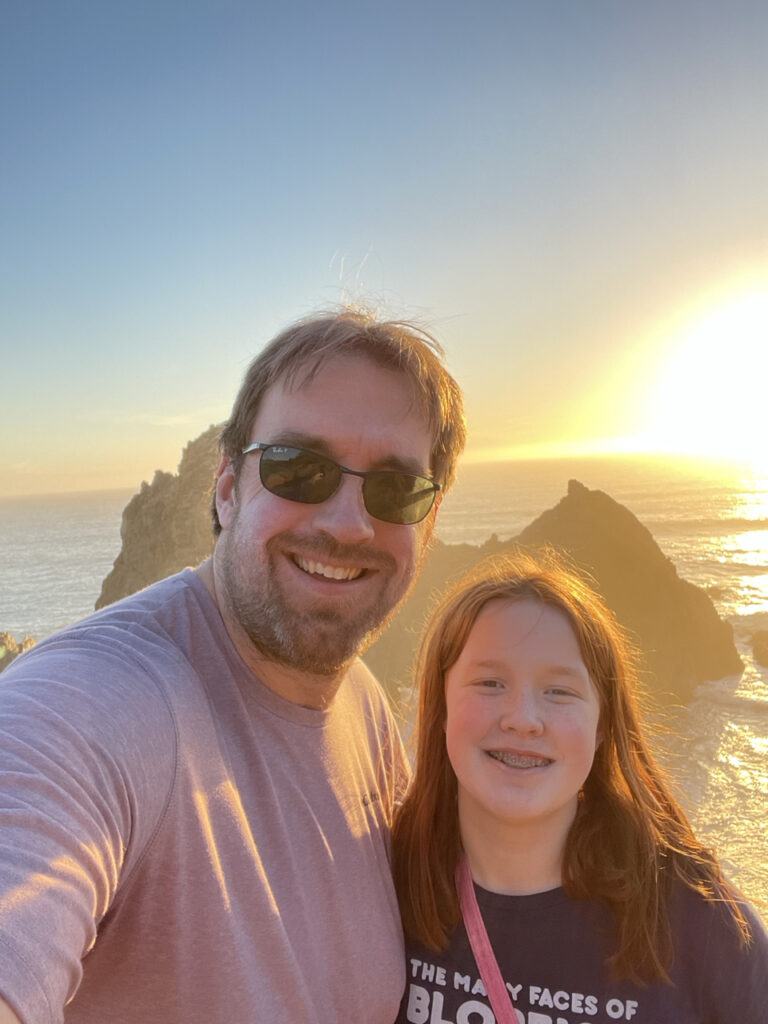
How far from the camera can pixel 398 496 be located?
267 cm

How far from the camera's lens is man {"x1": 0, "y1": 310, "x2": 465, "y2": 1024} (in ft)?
4.63

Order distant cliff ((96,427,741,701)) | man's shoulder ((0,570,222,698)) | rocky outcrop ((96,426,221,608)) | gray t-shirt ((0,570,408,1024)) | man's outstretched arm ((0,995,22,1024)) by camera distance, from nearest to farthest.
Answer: man's outstretched arm ((0,995,22,1024)) < gray t-shirt ((0,570,408,1024)) < man's shoulder ((0,570,222,698)) < rocky outcrop ((96,426,221,608)) < distant cliff ((96,427,741,701))

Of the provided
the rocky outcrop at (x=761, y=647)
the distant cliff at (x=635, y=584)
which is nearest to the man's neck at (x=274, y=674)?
the distant cliff at (x=635, y=584)

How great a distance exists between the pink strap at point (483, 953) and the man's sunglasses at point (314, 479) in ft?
4.54

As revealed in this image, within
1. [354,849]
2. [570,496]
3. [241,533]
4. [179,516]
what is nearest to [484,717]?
[354,849]

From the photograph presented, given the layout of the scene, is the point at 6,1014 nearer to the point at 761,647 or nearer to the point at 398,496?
the point at 398,496

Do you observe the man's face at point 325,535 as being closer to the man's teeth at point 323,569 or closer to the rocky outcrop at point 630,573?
the man's teeth at point 323,569

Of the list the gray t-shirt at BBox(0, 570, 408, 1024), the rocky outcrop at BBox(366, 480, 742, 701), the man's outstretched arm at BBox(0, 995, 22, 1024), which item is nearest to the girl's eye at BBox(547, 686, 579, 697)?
the gray t-shirt at BBox(0, 570, 408, 1024)

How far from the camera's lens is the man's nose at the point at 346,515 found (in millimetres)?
2504

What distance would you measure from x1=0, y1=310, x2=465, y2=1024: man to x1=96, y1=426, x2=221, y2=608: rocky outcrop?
14.9 metres

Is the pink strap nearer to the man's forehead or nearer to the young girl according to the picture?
the young girl

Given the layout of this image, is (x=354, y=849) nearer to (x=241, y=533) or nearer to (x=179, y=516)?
(x=241, y=533)

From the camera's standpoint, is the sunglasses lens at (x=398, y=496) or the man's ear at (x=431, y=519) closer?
the sunglasses lens at (x=398, y=496)

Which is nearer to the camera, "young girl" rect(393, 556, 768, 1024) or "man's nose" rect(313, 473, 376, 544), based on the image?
"young girl" rect(393, 556, 768, 1024)
